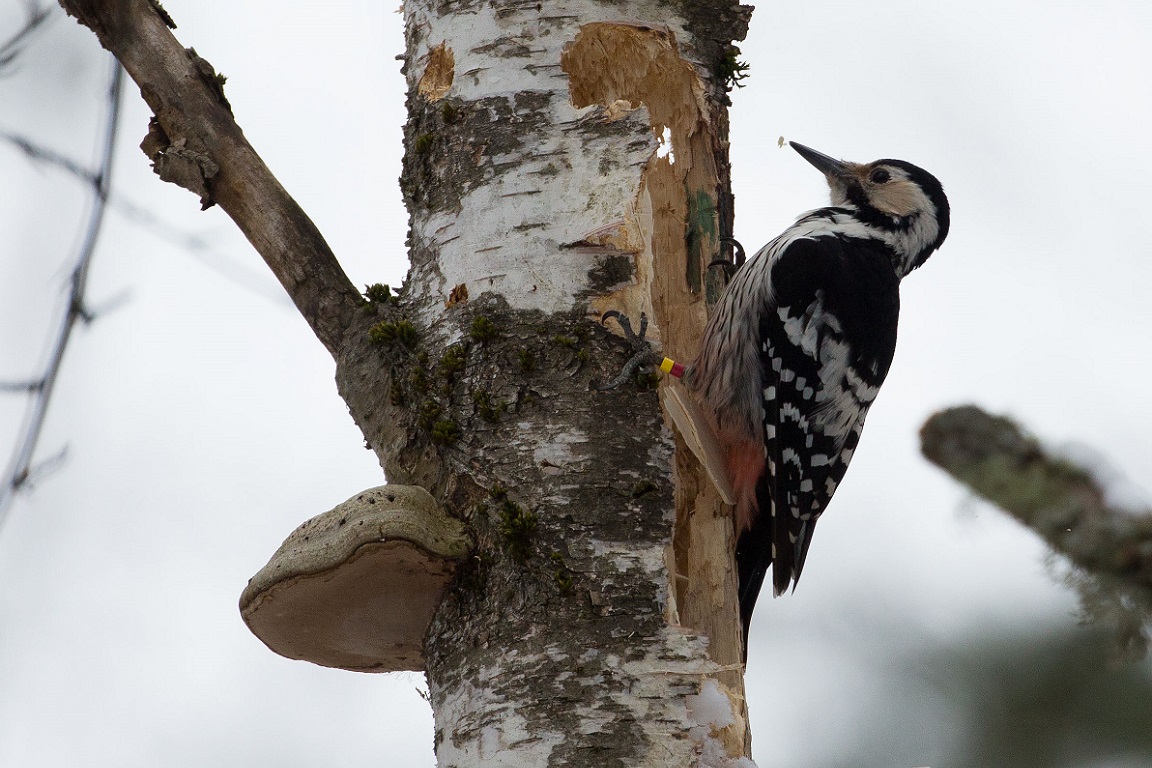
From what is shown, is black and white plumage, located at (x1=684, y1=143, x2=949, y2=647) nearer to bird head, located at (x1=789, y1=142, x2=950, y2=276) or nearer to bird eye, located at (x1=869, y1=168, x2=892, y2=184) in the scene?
bird head, located at (x1=789, y1=142, x2=950, y2=276)

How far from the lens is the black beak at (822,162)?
487 centimetres

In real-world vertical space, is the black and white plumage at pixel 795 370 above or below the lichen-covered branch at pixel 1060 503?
above

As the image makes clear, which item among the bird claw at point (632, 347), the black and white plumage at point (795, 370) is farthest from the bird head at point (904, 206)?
the bird claw at point (632, 347)

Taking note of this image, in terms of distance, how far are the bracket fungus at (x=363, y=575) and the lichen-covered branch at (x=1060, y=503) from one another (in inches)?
50.5

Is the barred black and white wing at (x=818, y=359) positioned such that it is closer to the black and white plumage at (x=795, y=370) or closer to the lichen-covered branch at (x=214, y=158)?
the black and white plumage at (x=795, y=370)

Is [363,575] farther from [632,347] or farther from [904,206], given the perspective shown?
[904,206]

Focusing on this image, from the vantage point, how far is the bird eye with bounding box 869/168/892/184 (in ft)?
15.6

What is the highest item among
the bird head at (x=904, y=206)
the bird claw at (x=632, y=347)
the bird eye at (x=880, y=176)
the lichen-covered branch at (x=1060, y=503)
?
the bird eye at (x=880, y=176)

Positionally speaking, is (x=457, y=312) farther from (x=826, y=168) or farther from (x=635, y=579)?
(x=826, y=168)

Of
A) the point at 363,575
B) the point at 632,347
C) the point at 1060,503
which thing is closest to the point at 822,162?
the point at 632,347

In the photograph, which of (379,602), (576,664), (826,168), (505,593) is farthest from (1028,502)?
(826,168)

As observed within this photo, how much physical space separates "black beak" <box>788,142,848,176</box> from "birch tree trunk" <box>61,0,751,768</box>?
1.54 m

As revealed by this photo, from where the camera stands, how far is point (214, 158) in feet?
10.1

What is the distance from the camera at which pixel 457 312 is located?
285cm
